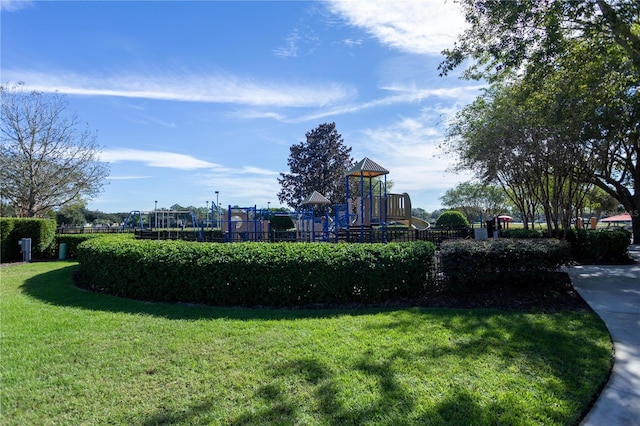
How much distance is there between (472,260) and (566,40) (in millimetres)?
5698

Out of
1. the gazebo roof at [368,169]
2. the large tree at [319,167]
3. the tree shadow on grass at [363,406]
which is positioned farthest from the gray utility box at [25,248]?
the large tree at [319,167]

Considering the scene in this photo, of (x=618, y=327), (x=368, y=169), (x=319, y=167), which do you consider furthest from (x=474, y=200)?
(x=618, y=327)

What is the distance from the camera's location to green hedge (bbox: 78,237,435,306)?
6.35 meters

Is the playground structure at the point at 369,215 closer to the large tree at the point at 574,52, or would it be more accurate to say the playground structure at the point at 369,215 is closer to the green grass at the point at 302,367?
the large tree at the point at 574,52

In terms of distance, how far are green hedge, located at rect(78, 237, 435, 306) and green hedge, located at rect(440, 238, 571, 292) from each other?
485 millimetres

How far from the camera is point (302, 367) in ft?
12.2

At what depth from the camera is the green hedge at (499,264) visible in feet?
21.4

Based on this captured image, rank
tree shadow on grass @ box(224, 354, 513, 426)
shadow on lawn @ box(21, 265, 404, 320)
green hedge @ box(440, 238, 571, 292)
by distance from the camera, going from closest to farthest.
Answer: tree shadow on grass @ box(224, 354, 513, 426)
shadow on lawn @ box(21, 265, 404, 320)
green hedge @ box(440, 238, 571, 292)

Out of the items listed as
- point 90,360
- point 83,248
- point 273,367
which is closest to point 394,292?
point 273,367

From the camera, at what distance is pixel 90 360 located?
4.01 metres

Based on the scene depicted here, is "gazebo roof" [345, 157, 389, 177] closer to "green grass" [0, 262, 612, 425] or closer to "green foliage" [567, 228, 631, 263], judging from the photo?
"green foliage" [567, 228, 631, 263]

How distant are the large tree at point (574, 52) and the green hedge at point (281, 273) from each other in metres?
5.01

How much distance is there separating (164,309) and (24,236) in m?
11.9

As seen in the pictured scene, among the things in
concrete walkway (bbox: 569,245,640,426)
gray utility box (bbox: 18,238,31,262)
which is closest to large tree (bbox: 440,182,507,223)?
concrete walkway (bbox: 569,245,640,426)
